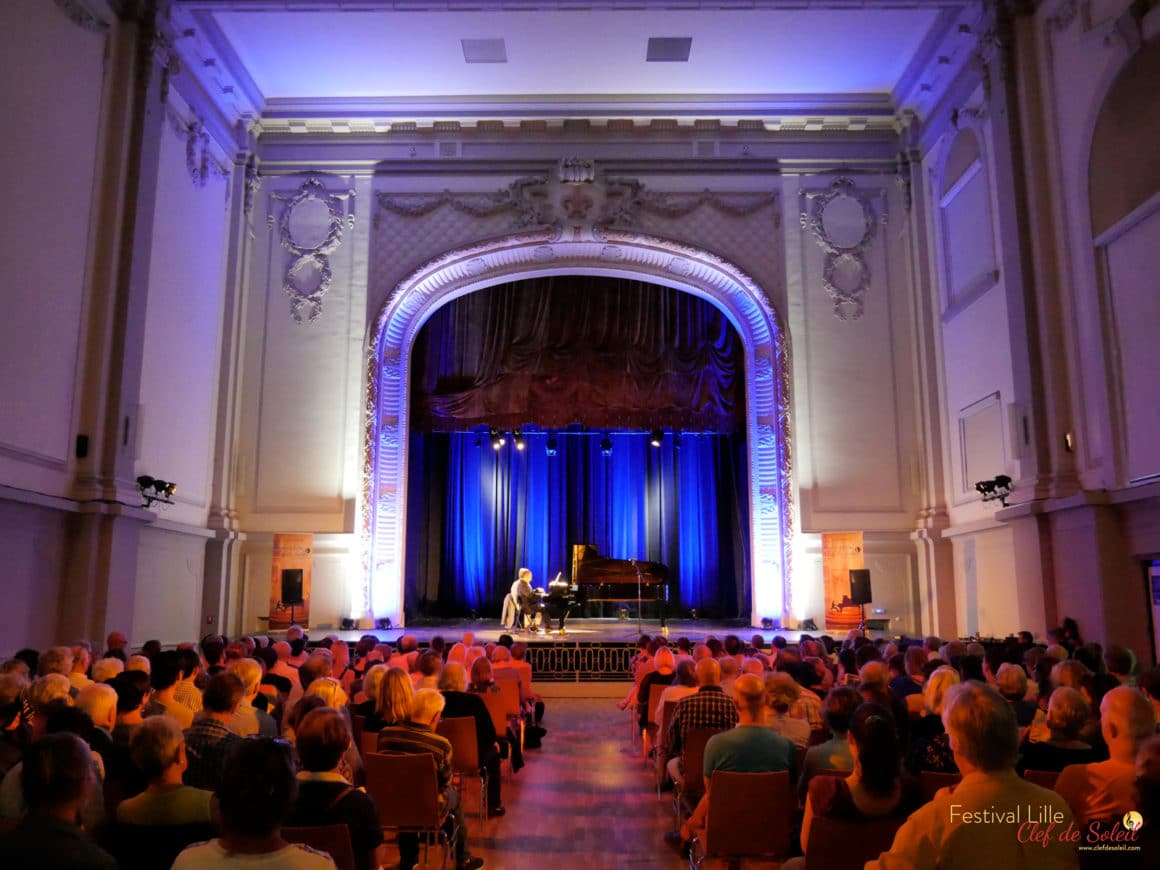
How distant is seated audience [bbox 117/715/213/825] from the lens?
8.18 feet

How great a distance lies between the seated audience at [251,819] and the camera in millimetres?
1910

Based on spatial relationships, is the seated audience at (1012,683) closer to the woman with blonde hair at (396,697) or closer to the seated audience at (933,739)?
the seated audience at (933,739)

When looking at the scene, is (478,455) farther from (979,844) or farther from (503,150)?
(979,844)

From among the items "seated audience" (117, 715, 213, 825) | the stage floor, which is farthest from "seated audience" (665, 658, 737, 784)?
the stage floor

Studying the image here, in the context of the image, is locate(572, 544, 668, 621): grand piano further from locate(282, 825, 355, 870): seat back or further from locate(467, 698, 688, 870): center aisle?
locate(282, 825, 355, 870): seat back

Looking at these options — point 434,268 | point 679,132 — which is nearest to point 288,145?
point 434,268

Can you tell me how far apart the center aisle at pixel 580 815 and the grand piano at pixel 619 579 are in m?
4.97

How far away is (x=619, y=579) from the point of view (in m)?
12.8

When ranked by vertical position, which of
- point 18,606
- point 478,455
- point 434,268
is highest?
point 434,268

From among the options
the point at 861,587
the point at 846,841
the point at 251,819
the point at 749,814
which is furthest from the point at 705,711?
the point at 861,587

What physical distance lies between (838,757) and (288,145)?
12.8 metres

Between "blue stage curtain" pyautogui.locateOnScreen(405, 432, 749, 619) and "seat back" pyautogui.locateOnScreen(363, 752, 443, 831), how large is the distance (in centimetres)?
1243

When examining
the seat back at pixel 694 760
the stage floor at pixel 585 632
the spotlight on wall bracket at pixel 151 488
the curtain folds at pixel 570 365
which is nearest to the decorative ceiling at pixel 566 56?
the curtain folds at pixel 570 365

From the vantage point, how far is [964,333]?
440 inches
